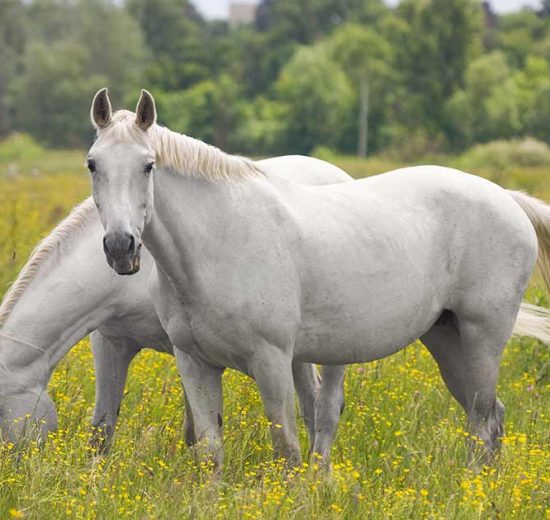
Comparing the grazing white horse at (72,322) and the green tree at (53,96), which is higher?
the grazing white horse at (72,322)

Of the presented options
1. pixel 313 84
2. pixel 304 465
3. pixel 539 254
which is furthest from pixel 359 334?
pixel 313 84

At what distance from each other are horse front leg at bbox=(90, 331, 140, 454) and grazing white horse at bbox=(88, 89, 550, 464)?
1001mm

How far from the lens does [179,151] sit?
466 cm

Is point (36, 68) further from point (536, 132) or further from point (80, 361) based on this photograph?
point (80, 361)

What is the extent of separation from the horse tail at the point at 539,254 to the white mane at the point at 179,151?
1.73m

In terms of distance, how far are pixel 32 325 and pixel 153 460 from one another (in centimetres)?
91

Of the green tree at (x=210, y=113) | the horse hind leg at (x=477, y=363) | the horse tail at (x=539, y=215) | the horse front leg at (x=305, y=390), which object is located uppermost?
the horse tail at (x=539, y=215)

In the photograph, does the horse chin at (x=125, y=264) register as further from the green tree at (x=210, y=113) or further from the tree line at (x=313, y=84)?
the green tree at (x=210, y=113)

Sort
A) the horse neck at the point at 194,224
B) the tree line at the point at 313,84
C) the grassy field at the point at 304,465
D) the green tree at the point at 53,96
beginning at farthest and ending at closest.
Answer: the green tree at the point at 53,96 → the tree line at the point at 313,84 → the horse neck at the point at 194,224 → the grassy field at the point at 304,465

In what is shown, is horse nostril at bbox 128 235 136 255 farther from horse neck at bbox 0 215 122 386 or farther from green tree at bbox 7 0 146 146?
green tree at bbox 7 0 146 146

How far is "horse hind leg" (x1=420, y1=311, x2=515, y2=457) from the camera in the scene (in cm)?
560

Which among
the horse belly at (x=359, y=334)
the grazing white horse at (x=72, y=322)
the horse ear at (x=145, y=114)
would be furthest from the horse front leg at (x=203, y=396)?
the horse ear at (x=145, y=114)

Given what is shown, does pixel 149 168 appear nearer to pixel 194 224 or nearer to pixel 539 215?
pixel 194 224

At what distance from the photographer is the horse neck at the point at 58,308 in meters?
5.36
